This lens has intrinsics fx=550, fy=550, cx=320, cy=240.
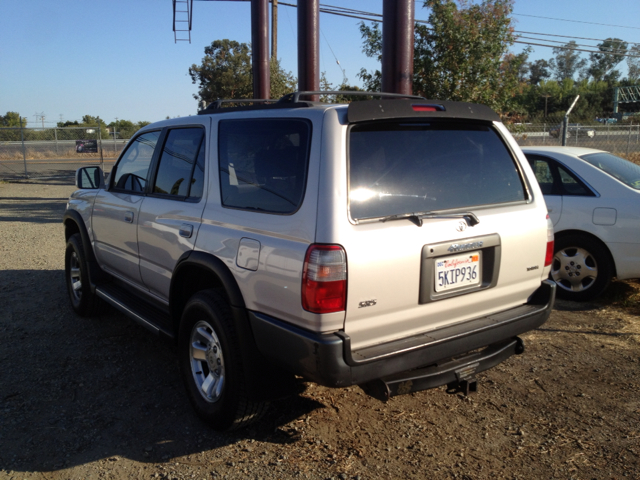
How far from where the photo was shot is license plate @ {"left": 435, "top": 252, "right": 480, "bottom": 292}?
9.87 ft

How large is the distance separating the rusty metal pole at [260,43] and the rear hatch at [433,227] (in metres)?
7.20

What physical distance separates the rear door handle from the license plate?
5.25 ft

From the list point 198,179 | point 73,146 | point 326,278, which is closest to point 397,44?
point 198,179

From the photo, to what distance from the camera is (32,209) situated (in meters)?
14.1

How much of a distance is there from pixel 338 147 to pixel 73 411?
2601mm

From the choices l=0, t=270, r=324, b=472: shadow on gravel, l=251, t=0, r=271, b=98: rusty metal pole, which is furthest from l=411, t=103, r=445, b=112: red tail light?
l=251, t=0, r=271, b=98: rusty metal pole

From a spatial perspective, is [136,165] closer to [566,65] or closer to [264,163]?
[264,163]

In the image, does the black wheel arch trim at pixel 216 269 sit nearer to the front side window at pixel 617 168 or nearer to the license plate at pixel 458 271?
the license plate at pixel 458 271

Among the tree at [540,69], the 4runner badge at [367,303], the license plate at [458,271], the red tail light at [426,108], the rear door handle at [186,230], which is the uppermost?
the tree at [540,69]

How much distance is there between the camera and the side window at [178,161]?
3.83 meters

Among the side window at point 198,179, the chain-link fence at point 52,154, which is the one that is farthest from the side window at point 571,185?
the chain-link fence at point 52,154

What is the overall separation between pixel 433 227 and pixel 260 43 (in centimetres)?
814

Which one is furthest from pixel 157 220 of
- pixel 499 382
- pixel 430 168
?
pixel 499 382

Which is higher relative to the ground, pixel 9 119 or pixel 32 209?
pixel 9 119
